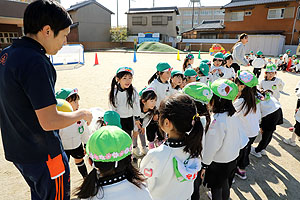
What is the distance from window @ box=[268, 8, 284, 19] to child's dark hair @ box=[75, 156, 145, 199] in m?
35.9

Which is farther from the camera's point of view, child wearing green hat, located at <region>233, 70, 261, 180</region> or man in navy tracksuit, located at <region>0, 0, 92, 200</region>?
child wearing green hat, located at <region>233, 70, 261, 180</region>

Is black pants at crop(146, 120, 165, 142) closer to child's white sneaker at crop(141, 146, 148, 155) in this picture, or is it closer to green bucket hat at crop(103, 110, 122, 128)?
child's white sneaker at crop(141, 146, 148, 155)

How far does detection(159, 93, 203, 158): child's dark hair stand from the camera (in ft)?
5.57

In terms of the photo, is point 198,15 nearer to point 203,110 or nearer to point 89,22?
point 89,22

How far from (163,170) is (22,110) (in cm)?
121

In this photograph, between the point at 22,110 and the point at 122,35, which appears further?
the point at 122,35

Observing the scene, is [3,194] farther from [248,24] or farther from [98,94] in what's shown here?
[248,24]

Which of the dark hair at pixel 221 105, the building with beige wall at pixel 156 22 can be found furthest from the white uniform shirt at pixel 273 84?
the building with beige wall at pixel 156 22

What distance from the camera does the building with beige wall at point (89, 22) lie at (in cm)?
3650

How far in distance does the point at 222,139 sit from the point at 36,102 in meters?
1.93

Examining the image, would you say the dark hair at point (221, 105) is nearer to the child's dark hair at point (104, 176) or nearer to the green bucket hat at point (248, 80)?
the green bucket hat at point (248, 80)

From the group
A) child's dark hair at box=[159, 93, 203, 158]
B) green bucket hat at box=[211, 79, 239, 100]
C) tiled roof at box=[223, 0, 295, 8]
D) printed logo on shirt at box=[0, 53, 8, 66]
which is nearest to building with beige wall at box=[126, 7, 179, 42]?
tiled roof at box=[223, 0, 295, 8]

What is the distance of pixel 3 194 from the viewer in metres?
2.80

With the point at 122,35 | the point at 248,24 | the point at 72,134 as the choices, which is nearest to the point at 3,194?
the point at 72,134
